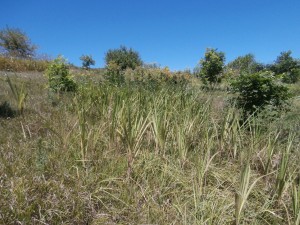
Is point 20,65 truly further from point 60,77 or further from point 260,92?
point 260,92

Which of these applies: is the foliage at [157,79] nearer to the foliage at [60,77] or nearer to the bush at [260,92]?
the bush at [260,92]

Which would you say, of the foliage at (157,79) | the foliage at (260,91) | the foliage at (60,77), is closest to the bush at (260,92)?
the foliage at (260,91)

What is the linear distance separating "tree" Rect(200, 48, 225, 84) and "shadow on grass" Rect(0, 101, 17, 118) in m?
12.5

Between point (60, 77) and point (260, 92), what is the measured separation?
5.65 meters

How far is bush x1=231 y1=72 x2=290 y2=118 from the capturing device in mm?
6191

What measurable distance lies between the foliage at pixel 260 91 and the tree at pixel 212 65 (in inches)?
392

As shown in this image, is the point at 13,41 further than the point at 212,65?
Yes

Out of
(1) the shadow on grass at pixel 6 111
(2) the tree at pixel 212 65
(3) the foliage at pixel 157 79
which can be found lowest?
(1) the shadow on grass at pixel 6 111

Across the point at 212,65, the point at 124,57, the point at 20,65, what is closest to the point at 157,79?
the point at 212,65

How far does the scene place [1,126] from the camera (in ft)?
13.7

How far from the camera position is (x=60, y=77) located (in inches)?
332

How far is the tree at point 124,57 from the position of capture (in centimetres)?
3534

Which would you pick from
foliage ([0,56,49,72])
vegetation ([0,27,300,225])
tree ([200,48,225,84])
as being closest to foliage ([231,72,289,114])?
vegetation ([0,27,300,225])

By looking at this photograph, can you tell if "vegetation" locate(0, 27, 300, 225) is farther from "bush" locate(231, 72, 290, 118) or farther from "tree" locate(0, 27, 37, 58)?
"tree" locate(0, 27, 37, 58)
